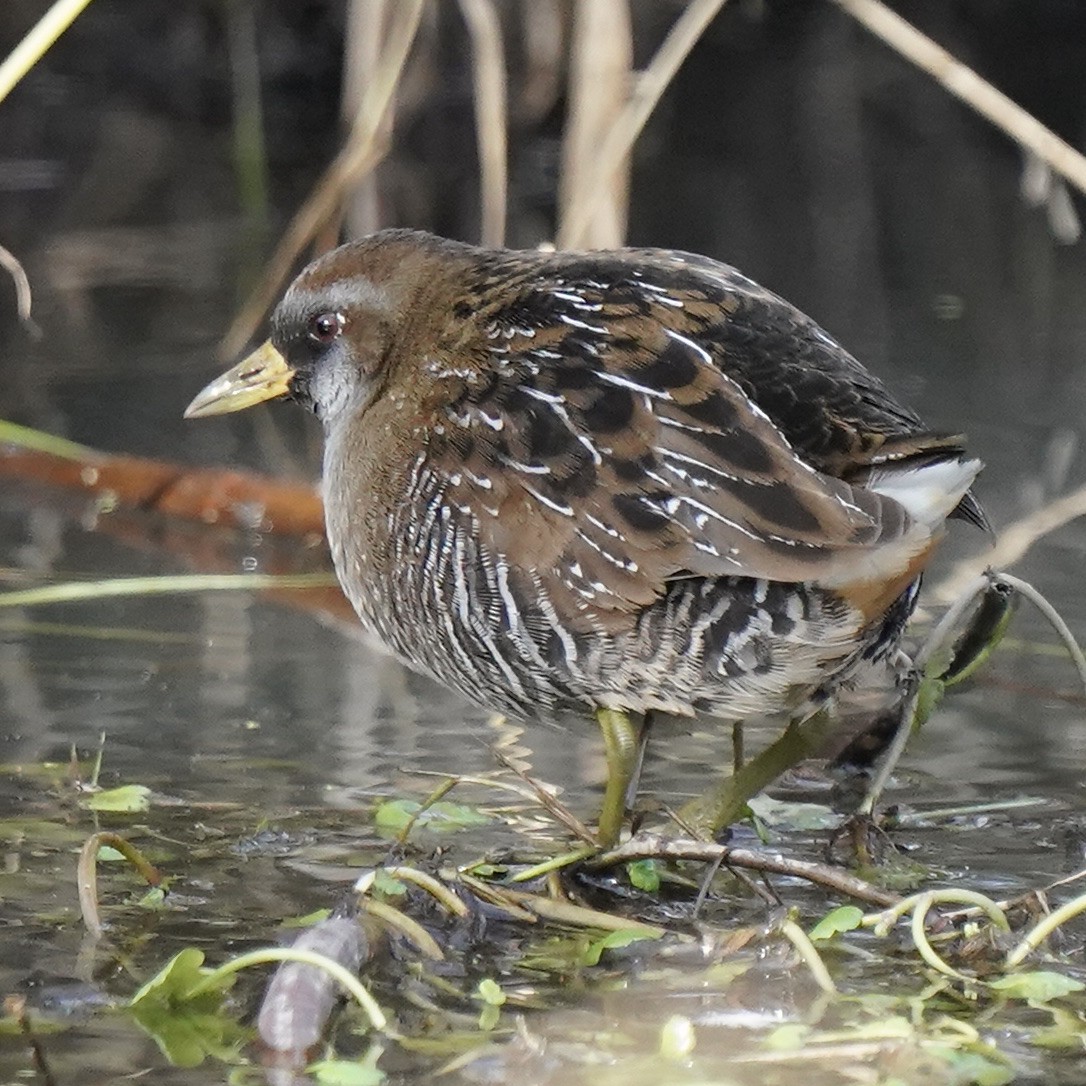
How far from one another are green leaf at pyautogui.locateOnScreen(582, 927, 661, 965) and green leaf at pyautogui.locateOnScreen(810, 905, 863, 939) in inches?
9.5

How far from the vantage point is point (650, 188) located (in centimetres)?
1036

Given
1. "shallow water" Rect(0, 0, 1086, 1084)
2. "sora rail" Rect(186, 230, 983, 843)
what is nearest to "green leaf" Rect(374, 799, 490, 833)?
"shallow water" Rect(0, 0, 1086, 1084)

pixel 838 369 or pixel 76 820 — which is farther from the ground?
pixel 838 369

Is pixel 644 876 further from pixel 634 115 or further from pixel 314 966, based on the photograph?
pixel 634 115

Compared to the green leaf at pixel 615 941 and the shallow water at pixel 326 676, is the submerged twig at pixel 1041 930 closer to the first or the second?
the shallow water at pixel 326 676

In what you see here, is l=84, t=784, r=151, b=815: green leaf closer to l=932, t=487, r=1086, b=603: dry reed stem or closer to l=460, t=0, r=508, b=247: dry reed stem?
l=460, t=0, r=508, b=247: dry reed stem

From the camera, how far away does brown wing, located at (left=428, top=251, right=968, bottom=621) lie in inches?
127

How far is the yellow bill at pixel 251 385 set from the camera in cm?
425

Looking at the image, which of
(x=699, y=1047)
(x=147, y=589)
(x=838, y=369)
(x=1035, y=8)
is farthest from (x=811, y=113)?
(x=699, y=1047)

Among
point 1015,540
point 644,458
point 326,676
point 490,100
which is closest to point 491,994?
point 644,458

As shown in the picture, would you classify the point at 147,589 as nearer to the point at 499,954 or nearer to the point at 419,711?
the point at 419,711

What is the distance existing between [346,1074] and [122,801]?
120cm

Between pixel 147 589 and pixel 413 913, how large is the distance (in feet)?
6.22

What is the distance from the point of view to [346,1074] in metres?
2.70
